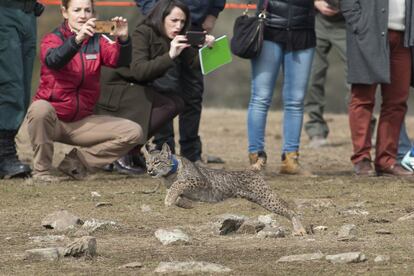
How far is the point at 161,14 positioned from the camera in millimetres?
9570

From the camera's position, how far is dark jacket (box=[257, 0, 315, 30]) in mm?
9609

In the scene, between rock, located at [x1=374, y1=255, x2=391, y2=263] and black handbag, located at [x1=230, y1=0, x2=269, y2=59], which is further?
black handbag, located at [x1=230, y1=0, x2=269, y2=59]

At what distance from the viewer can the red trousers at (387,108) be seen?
9773mm

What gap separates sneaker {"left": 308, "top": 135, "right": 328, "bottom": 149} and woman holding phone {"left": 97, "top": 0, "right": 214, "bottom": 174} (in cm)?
325

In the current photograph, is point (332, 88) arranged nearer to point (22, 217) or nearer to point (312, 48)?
point (312, 48)

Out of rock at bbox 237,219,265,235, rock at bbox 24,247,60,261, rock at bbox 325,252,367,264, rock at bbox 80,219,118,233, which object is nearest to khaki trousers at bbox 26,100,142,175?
rock at bbox 80,219,118,233

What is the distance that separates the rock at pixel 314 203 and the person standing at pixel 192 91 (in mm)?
1804

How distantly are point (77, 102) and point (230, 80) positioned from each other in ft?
36.6

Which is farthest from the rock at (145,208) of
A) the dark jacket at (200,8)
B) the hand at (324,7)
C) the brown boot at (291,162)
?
the hand at (324,7)

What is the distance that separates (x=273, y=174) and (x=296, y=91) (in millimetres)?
724

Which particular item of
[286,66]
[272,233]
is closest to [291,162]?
[286,66]

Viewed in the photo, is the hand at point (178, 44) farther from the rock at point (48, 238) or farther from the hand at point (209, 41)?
the rock at point (48, 238)

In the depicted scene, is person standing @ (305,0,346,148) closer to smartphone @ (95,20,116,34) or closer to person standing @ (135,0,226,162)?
person standing @ (135,0,226,162)

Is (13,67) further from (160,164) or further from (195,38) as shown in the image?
(160,164)
